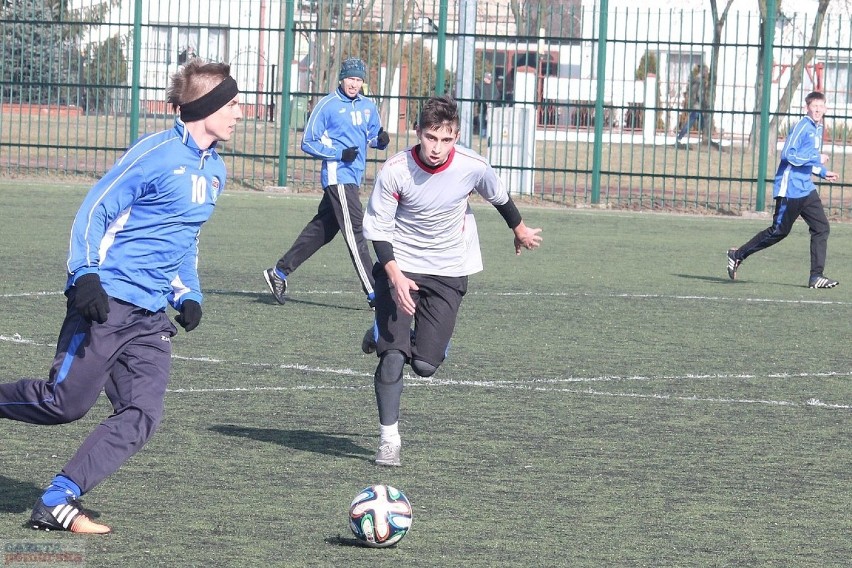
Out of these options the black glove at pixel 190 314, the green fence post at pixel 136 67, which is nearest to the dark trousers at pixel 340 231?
the black glove at pixel 190 314

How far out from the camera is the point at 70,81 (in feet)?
90.9

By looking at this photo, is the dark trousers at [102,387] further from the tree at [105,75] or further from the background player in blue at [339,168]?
the tree at [105,75]

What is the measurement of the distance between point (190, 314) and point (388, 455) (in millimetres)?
1609

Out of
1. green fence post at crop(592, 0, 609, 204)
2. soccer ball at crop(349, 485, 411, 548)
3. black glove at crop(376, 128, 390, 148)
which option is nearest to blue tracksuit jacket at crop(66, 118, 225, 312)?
soccer ball at crop(349, 485, 411, 548)

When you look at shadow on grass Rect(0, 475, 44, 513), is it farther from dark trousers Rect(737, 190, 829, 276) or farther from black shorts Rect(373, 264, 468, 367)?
dark trousers Rect(737, 190, 829, 276)

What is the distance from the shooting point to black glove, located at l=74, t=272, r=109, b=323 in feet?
17.2

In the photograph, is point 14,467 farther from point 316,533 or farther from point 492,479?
point 492,479

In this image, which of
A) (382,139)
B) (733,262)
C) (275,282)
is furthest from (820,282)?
(275,282)

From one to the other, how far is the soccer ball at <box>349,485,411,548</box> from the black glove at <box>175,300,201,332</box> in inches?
36.3

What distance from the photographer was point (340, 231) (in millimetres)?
12867

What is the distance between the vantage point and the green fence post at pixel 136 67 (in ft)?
85.6

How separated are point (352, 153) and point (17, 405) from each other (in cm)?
743

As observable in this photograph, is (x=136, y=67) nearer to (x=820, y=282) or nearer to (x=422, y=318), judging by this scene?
(x=820, y=282)

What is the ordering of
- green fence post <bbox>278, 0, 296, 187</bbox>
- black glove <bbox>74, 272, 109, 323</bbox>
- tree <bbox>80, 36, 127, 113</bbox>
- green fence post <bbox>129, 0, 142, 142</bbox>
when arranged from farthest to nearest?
tree <bbox>80, 36, 127, 113</bbox>
green fence post <bbox>129, 0, 142, 142</bbox>
green fence post <bbox>278, 0, 296, 187</bbox>
black glove <bbox>74, 272, 109, 323</bbox>
